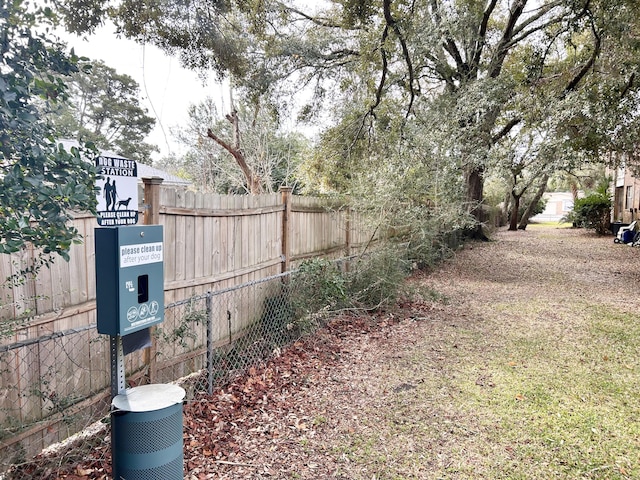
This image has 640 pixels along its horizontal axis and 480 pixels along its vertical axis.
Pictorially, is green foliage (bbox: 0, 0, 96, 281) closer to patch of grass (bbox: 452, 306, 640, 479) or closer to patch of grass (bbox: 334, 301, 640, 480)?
patch of grass (bbox: 334, 301, 640, 480)

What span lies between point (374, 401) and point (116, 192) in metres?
2.67

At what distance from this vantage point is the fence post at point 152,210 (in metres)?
3.26

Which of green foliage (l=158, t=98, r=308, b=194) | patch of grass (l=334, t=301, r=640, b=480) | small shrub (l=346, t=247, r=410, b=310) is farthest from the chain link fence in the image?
green foliage (l=158, t=98, r=308, b=194)

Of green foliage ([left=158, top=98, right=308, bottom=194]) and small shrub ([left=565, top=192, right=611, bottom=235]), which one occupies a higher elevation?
green foliage ([left=158, top=98, right=308, bottom=194])

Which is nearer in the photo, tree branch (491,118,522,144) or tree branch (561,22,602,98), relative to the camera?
tree branch (561,22,602,98)

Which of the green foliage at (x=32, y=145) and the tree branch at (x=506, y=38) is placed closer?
the green foliage at (x=32, y=145)

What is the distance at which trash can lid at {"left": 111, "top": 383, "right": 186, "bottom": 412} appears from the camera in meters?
2.05

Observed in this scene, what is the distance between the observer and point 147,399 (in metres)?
2.15

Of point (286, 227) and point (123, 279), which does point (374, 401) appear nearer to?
point (123, 279)

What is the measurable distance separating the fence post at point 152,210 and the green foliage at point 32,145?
4.64 feet

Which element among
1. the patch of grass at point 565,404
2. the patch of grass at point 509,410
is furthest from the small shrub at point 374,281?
the patch of grass at point 565,404

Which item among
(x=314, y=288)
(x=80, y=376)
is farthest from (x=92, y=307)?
(x=314, y=288)

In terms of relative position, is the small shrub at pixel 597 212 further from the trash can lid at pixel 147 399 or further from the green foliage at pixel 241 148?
the trash can lid at pixel 147 399

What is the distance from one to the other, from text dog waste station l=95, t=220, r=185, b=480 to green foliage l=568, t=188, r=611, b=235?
20.8 meters
